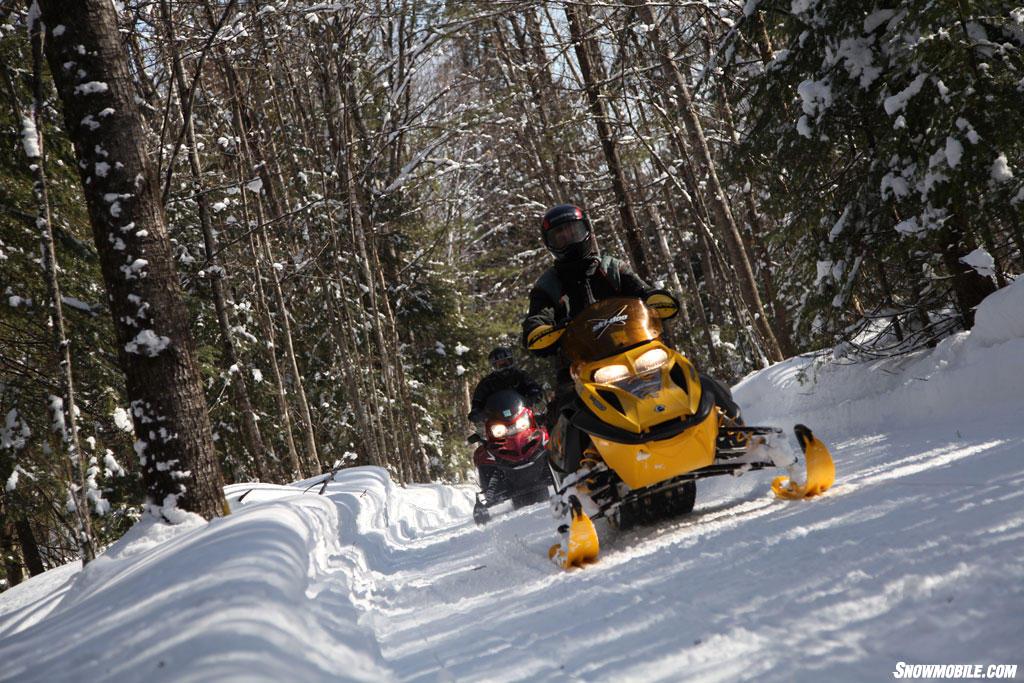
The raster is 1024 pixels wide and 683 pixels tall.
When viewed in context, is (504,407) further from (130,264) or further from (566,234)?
(130,264)

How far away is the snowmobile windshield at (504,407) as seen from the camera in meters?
10.1

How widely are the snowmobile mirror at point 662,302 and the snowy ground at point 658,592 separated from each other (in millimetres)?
1292

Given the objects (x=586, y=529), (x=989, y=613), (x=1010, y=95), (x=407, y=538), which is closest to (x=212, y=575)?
(x=586, y=529)

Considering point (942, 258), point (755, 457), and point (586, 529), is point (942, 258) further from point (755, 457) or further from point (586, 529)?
point (586, 529)

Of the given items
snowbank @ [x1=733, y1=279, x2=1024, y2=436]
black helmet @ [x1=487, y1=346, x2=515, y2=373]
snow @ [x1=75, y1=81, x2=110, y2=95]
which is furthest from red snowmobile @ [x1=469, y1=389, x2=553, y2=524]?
snow @ [x1=75, y1=81, x2=110, y2=95]

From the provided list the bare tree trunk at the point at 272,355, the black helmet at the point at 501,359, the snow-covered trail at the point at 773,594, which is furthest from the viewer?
the bare tree trunk at the point at 272,355

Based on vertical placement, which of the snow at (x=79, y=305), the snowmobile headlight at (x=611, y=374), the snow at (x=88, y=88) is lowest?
the snowmobile headlight at (x=611, y=374)

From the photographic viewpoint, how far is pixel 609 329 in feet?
16.4

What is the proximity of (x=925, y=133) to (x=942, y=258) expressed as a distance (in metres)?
1.47

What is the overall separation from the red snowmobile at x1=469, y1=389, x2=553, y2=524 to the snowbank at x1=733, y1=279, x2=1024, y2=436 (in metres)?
2.85

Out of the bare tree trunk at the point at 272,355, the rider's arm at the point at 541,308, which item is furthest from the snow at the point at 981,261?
the bare tree trunk at the point at 272,355

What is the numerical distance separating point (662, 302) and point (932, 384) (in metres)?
2.88

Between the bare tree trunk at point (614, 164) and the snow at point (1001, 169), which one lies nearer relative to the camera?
the snow at point (1001, 169)

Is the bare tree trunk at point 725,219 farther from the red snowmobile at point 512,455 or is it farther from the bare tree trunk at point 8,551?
the bare tree trunk at point 8,551
